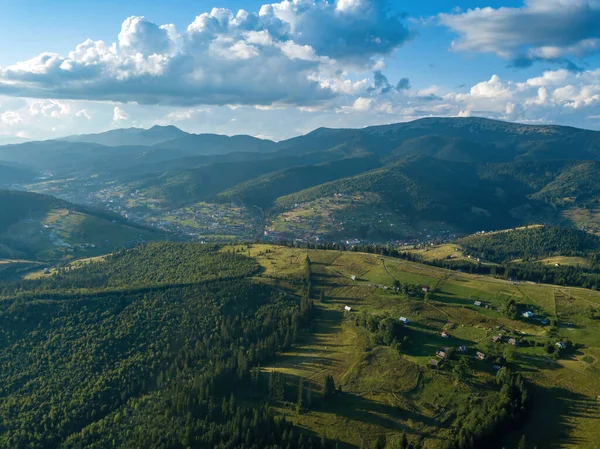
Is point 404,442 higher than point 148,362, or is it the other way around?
point 404,442

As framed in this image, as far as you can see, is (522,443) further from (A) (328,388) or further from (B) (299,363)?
(B) (299,363)

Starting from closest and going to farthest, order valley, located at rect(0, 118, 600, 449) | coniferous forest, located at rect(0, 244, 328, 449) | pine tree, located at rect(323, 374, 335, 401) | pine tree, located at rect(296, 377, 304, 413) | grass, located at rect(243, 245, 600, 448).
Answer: valley, located at rect(0, 118, 600, 449), grass, located at rect(243, 245, 600, 448), coniferous forest, located at rect(0, 244, 328, 449), pine tree, located at rect(296, 377, 304, 413), pine tree, located at rect(323, 374, 335, 401)

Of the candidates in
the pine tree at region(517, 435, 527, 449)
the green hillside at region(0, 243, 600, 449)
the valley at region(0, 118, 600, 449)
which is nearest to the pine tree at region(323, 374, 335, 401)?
the valley at region(0, 118, 600, 449)

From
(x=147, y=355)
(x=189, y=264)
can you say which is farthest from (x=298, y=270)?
(x=147, y=355)

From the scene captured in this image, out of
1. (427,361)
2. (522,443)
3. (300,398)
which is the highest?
(427,361)

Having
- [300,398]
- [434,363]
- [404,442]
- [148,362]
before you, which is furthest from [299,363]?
[148,362]

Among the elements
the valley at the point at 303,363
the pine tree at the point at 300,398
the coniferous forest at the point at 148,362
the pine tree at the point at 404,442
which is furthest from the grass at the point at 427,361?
A: the coniferous forest at the point at 148,362

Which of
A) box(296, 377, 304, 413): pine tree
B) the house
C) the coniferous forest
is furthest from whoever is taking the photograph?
the house

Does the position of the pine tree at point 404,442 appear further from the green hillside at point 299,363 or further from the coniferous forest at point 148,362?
the coniferous forest at point 148,362

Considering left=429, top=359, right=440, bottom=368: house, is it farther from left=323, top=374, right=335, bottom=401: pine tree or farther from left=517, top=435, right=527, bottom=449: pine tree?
left=517, top=435, right=527, bottom=449: pine tree

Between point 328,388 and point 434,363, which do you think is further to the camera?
point 434,363
